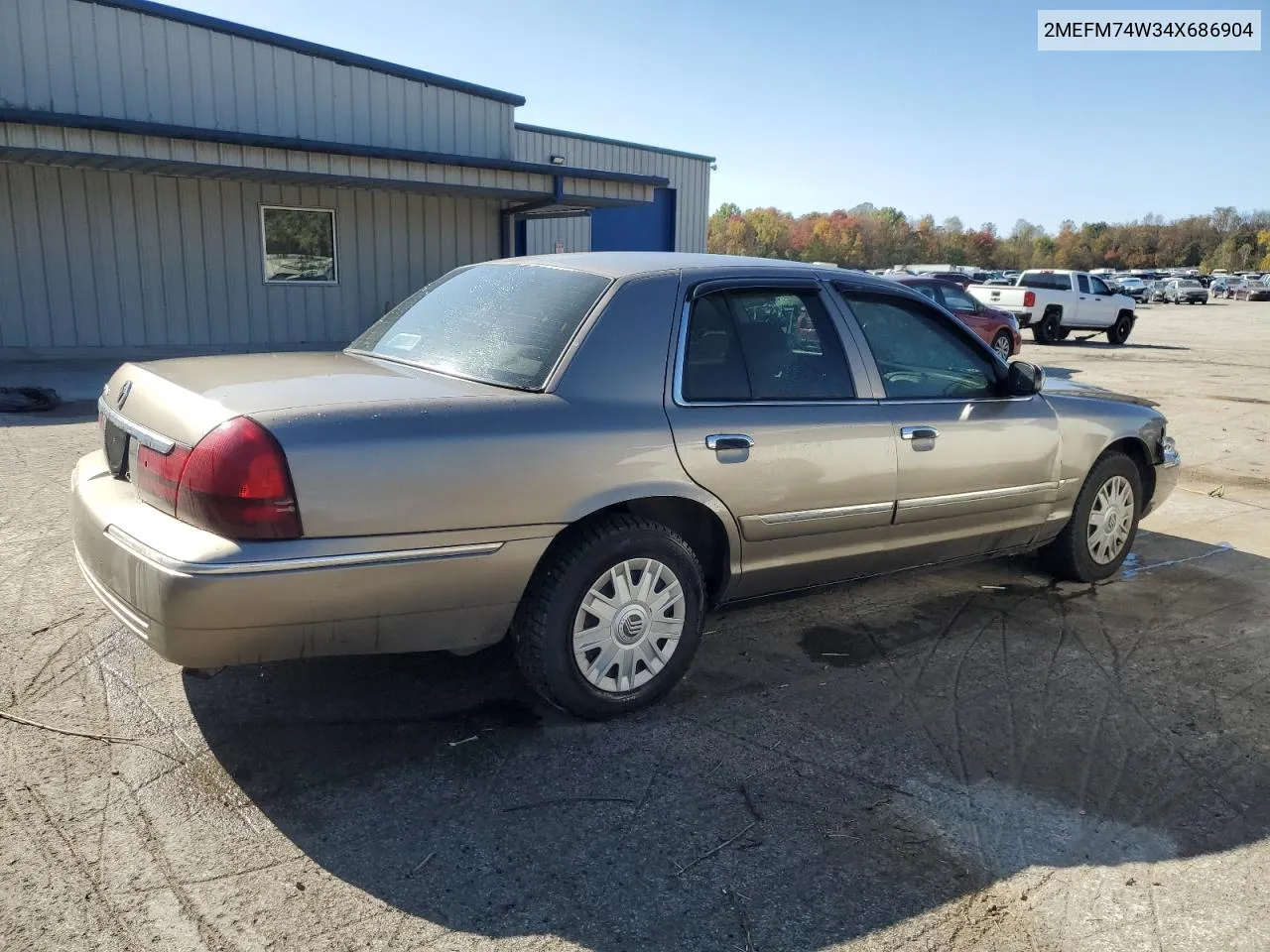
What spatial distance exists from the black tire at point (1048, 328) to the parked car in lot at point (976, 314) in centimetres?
721

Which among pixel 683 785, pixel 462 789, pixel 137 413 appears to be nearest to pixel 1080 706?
pixel 683 785

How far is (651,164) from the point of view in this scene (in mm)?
24328

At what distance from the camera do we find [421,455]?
2949mm

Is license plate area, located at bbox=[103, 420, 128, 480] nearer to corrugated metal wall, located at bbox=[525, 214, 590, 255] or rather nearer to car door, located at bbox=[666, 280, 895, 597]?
car door, located at bbox=[666, 280, 895, 597]

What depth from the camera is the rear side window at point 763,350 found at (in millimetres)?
3688

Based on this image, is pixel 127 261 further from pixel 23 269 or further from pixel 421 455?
pixel 421 455

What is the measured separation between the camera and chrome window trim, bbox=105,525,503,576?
2.76 meters

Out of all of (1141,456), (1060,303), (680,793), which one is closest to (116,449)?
(680,793)

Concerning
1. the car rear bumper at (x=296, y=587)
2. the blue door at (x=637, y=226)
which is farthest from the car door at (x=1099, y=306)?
the car rear bumper at (x=296, y=587)

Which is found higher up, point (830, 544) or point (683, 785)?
point (830, 544)

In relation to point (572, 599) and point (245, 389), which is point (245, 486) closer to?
point (245, 389)

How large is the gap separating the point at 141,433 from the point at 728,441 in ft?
6.58

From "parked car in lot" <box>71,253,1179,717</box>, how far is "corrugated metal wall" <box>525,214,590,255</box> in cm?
1762

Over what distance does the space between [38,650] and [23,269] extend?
1161 centimetres
